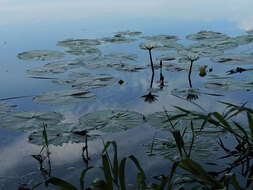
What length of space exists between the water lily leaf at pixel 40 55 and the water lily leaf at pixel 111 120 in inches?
72.2

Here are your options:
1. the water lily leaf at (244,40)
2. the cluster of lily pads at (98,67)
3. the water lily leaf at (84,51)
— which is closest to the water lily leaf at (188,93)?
the cluster of lily pads at (98,67)

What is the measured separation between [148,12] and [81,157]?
643 centimetres

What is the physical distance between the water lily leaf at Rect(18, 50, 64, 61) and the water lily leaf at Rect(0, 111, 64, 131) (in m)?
1.64

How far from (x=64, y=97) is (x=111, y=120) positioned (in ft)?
1.99

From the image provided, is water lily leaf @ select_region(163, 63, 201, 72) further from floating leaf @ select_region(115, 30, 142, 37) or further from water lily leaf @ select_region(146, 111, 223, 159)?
floating leaf @ select_region(115, 30, 142, 37)

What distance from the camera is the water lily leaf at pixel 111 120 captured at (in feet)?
7.13

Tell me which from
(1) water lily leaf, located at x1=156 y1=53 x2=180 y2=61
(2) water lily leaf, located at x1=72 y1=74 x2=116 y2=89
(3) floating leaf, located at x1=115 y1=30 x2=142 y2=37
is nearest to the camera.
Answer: (2) water lily leaf, located at x1=72 y1=74 x2=116 y2=89

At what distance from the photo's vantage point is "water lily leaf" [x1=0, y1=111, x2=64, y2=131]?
2.23m

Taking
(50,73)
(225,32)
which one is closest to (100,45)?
(50,73)

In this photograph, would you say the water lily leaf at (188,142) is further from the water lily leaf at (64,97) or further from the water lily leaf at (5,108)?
the water lily leaf at (5,108)

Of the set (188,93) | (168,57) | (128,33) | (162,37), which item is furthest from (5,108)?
(128,33)

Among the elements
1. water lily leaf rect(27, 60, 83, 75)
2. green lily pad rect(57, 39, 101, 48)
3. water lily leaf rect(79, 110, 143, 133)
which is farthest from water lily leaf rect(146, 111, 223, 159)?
green lily pad rect(57, 39, 101, 48)

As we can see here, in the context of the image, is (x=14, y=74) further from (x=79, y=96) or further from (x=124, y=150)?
(x=124, y=150)

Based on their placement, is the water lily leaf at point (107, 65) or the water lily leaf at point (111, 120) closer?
the water lily leaf at point (111, 120)
